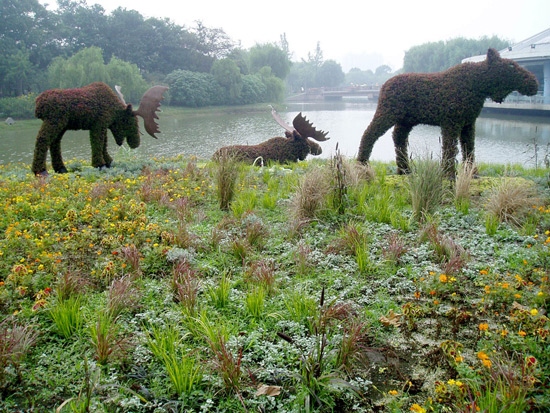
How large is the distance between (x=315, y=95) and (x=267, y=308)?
4882 centimetres

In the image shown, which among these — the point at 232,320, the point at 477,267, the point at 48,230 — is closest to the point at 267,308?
the point at 232,320

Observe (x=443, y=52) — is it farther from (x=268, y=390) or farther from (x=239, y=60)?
(x=268, y=390)

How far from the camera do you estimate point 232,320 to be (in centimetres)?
246

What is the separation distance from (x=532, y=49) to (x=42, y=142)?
77.5 feet

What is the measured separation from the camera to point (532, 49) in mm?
20516

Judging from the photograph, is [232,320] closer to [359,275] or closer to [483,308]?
[359,275]

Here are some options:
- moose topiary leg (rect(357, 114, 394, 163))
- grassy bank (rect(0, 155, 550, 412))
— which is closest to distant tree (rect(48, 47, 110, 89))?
moose topiary leg (rect(357, 114, 394, 163))

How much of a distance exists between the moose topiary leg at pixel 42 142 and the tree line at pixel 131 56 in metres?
17.9

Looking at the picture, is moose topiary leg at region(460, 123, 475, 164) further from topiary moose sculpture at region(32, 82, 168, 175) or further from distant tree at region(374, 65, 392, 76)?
distant tree at region(374, 65, 392, 76)

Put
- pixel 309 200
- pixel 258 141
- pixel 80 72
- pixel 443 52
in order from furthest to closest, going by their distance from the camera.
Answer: pixel 443 52 → pixel 80 72 → pixel 258 141 → pixel 309 200

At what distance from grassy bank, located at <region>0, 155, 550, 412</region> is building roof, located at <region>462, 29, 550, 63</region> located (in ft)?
65.3

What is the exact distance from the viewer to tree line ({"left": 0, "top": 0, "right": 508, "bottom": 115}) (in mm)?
24844

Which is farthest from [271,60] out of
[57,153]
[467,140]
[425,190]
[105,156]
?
[425,190]

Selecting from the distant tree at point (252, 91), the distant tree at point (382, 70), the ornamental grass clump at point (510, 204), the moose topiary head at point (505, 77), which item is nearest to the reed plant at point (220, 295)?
the ornamental grass clump at point (510, 204)
